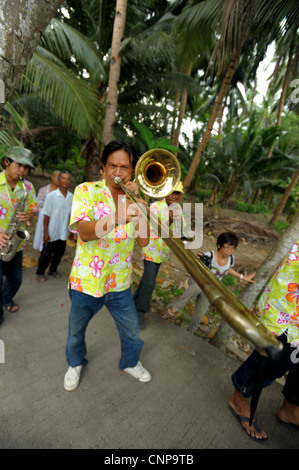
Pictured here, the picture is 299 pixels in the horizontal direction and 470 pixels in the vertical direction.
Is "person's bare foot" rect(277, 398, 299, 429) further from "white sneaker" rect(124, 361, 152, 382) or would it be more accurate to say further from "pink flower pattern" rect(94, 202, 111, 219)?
"pink flower pattern" rect(94, 202, 111, 219)

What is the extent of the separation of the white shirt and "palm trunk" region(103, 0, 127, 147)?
1642 millimetres

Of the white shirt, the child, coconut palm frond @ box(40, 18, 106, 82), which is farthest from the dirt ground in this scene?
coconut palm frond @ box(40, 18, 106, 82)

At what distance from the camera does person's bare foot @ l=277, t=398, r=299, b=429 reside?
5.88ft

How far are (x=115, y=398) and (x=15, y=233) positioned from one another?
6.05 ft

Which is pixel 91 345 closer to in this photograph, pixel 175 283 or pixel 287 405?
pixel 287 405

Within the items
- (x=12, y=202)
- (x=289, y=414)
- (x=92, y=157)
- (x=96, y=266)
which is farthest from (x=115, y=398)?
(x=92, y=157)

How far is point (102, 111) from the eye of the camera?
18.1ft

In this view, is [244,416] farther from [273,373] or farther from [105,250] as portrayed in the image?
[105,250]

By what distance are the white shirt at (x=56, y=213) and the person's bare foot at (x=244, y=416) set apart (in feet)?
9.49

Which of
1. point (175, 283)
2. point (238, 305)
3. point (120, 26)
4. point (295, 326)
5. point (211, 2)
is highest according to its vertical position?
point (211, 2)

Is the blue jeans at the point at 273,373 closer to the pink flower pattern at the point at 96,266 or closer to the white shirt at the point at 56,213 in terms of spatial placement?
the pink flower pattern at the point at 96,266

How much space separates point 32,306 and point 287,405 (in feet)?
9.36
